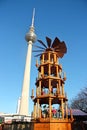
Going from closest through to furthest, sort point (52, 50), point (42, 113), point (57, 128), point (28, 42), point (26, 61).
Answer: point (57, 128)
point (42, 113)
point (52, 50)
point (26, 61)
point (28, 42)

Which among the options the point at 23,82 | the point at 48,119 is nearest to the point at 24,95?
the point at 23,82

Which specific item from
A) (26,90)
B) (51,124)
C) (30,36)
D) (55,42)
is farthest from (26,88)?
(51,124)

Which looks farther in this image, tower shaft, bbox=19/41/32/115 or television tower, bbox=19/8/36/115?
television tower, bbox=19/8/36/115

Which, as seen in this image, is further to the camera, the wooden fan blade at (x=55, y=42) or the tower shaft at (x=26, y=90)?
the tower shaft at (x=26, y=90)

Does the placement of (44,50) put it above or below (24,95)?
above

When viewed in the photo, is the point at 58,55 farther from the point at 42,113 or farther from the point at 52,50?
the point at 42,113

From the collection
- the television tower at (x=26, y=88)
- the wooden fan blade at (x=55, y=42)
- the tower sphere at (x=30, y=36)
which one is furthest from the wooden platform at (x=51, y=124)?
the tower sphere at (x=30, y=36)

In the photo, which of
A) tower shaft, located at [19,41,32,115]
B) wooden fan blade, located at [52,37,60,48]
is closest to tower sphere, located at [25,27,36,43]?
tower shaft, located at [19,41,32,115]

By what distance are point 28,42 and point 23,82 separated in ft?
60.0

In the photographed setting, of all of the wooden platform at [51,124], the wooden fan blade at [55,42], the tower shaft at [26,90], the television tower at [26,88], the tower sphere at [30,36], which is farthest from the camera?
the tower sphere at [30,36]

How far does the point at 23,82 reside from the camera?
1969 inches

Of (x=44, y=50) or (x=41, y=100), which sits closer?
(x=41, y=100)

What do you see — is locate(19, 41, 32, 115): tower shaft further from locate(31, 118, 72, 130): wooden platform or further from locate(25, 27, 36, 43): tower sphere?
locate(31, 118, 72, 130): wooden platform

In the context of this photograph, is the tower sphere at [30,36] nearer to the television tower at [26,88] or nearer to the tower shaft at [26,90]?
the television tower at [26,88]
